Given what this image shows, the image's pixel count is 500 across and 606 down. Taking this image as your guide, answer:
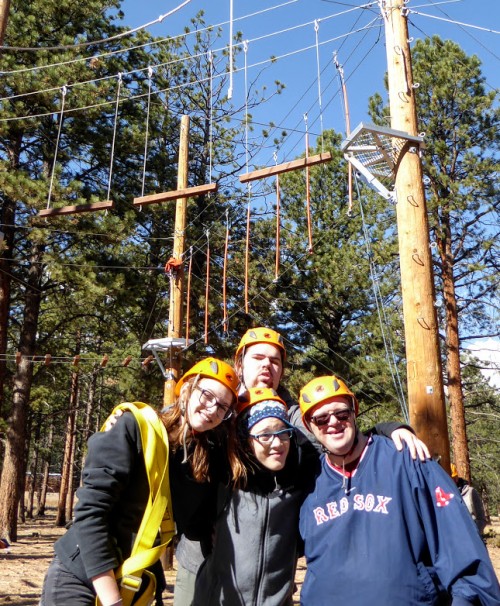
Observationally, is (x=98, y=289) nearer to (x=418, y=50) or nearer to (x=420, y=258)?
(x=420, y=258)

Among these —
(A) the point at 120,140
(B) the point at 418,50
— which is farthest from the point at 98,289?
(B) the point at 418,50

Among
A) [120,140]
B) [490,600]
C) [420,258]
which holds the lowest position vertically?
[490,600]

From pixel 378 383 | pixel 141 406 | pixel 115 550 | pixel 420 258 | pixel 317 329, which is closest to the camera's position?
pixel 115 550

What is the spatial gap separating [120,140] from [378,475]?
15418 millimetres

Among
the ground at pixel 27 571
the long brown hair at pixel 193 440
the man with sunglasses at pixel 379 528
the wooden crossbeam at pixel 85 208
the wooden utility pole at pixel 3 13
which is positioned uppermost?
the wooden utility pole at pixel 3 13

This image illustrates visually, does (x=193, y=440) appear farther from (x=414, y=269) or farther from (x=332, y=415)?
(x=414, y=269)

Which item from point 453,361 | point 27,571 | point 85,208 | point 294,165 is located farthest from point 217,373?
point 453,361

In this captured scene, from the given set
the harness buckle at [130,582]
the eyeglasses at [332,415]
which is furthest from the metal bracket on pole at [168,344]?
the harness buckle at [130,582]

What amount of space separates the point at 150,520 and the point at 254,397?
728mm

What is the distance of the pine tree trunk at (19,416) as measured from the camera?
1548 centimetres

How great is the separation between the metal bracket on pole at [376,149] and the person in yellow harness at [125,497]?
3.88 metres

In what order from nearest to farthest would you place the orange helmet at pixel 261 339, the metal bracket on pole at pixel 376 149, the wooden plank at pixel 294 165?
the orange helmet at pixel 261 339, the metal bracket on pole at pixel 376 149, the wooden plank at pixel 294 165

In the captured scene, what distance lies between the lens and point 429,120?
62.0 ft

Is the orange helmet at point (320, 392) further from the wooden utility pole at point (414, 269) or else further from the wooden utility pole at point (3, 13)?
the wooden utility pole at point (3, 13)
